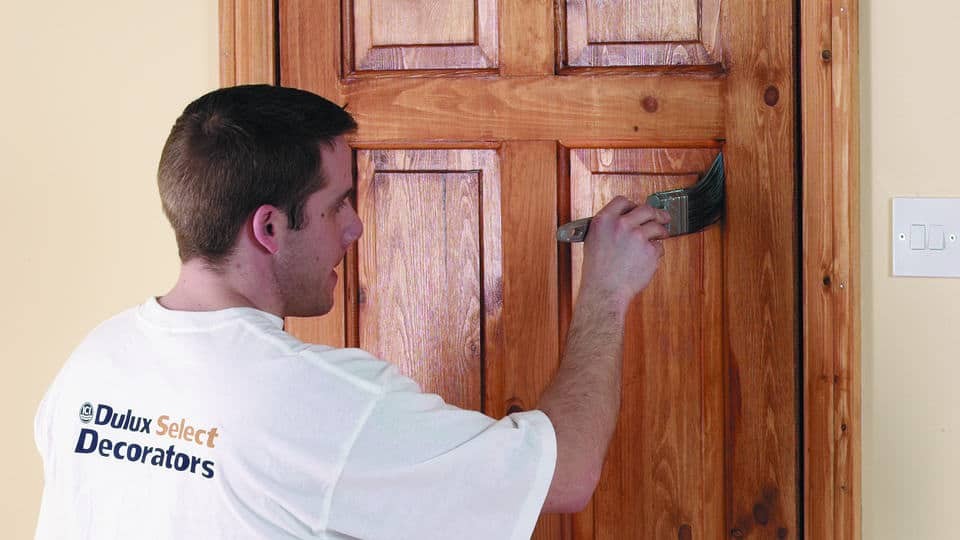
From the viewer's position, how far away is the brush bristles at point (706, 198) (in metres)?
1.34

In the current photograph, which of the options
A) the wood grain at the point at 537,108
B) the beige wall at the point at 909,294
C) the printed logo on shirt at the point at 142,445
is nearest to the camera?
the printed logo on shirt at the point at 142,445

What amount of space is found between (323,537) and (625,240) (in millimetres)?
529

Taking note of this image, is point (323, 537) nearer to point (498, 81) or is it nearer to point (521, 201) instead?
point (521, 201)

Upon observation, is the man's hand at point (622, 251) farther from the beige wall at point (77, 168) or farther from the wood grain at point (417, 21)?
the beige wall at point (77, 168)

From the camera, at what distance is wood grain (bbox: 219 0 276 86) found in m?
1.44

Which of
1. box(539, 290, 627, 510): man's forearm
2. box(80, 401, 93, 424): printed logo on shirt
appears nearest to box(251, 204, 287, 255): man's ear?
box(80, 401, 93, 424): printed logo on shirt

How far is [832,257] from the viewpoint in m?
1.32

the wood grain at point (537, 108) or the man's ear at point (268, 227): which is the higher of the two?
the wood grain at point (537, 108)

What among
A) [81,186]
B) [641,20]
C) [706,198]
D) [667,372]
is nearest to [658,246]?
[706,198]

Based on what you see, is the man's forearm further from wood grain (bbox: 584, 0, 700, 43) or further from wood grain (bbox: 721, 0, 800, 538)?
wood grain (bbox: 584, 0, 700, 43)

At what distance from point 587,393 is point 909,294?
1.77 feet

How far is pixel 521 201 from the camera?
142 cm

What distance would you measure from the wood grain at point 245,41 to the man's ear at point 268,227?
20.0 inches

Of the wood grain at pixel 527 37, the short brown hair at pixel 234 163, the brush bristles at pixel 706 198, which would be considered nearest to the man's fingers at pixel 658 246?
the brush bristles at pixel 706 198
